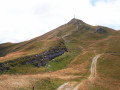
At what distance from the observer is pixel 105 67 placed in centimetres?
5862

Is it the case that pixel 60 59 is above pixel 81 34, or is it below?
below

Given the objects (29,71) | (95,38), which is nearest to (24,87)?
(29,71)

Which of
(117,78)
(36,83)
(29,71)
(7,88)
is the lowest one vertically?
(117,78)

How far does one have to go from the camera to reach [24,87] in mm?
26719

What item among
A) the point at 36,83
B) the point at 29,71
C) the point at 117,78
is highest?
the point at 36,83

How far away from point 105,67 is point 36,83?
41653 mm

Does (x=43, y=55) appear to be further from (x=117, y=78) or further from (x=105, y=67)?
(x=117, y=78)

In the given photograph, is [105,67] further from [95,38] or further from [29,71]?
[95,38]

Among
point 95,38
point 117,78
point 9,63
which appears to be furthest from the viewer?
point 95,38

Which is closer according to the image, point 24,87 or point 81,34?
point 24,87

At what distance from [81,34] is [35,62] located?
336ft

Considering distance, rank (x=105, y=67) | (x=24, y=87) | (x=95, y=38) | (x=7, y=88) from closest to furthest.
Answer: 1. (x=7, y=88)
2. (x=24, y=87)
3. (x=105, y=67)
4. (x=95, y=38)

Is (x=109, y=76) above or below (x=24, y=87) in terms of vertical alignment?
below

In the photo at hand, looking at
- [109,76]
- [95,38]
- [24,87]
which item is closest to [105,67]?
[109,76]
